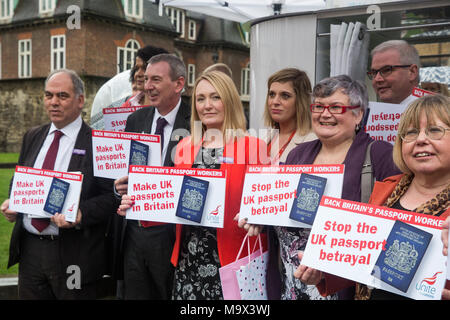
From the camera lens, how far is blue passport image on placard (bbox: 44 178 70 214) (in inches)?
131

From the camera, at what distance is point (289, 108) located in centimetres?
337

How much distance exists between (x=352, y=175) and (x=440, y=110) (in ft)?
1.85

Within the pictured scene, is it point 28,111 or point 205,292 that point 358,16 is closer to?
point 205,292

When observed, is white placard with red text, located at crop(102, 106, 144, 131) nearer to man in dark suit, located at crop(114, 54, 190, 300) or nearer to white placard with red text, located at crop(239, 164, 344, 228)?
man in dark suit, located at crop(114, 54, 190, 300)

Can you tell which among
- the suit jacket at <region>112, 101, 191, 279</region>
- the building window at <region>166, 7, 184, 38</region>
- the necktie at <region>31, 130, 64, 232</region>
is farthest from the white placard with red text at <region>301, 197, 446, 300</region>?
the building window at <region>166, 7, 184, 38</region>

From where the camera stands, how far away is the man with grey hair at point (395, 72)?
143 inches

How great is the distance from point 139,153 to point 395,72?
6.84 ft

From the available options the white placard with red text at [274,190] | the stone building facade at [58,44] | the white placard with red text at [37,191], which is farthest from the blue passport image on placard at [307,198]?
the stone building facade at [58,44]

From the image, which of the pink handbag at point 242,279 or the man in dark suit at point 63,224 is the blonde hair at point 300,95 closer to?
the pink handbag at point 242,279

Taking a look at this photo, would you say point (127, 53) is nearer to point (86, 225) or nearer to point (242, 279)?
point (86, 225)

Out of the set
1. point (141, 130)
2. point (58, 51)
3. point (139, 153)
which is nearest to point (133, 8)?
point (58, 51)

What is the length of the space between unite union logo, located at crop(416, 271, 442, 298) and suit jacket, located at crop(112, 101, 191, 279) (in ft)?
6.76

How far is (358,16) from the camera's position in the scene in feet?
13.3

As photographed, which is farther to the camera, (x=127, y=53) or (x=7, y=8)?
(x=7, y=8)
